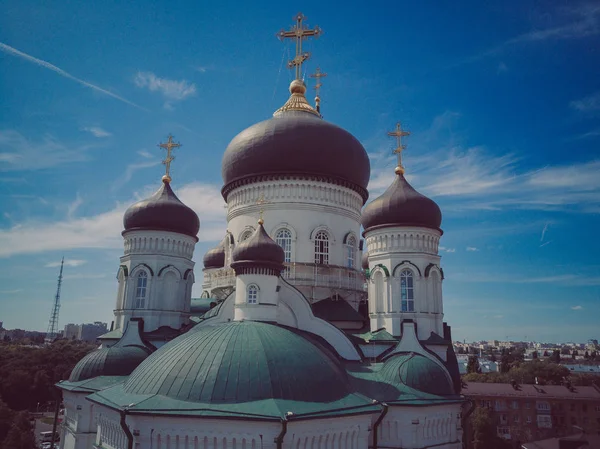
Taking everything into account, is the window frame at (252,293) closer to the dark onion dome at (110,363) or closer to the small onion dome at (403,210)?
the dark onion dome at (110,363)

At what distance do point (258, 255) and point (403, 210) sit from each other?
6.68 m

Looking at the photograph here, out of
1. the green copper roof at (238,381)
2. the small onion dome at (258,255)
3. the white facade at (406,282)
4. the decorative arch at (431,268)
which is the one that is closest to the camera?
the green copper roof at (238,381)

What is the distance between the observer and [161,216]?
2034 centimetres

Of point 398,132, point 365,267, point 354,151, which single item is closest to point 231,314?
point 354,151

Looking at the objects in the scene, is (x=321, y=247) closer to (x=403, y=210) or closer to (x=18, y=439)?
(x=403, y=210)

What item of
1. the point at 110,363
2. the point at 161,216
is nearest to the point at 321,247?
the point at 161,216

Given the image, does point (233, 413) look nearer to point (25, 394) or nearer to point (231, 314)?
point (231, 314)

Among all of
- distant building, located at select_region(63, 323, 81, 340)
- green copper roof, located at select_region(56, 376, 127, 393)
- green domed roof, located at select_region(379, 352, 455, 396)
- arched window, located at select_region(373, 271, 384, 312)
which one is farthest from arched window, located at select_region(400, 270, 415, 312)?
distant building, located at select_region(63, 323, 81, 340)

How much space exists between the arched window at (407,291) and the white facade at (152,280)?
9478 mm

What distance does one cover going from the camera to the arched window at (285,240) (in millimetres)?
19531

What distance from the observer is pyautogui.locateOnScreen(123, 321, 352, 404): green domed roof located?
10.6 m

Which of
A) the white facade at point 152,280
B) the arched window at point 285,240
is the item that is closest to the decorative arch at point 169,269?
the white facade at point 152,280

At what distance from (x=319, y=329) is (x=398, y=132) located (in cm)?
995

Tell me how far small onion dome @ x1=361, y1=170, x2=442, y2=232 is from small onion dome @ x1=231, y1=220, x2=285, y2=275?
538 centimetres
